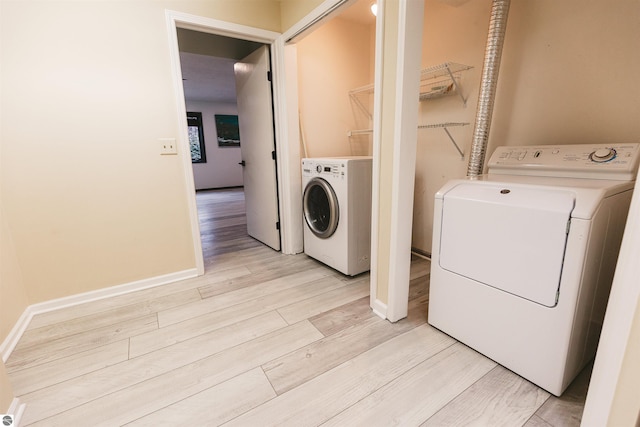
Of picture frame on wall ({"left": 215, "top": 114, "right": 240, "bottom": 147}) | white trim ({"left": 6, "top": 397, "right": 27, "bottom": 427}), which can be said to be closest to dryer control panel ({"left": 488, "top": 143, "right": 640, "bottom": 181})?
white trim ({"left": 6, "top": 397, "right": 27, "bottom": 427})

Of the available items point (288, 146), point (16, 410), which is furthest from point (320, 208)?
point (16, 410)

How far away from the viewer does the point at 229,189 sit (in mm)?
7316

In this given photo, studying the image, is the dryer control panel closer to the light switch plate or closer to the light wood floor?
the light wood floor

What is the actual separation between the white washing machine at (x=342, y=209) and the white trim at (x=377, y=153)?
1.40 feet

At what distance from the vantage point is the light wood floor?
1057mm

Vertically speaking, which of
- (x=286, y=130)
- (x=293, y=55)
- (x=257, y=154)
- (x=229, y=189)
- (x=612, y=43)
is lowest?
(x=229, y=189)

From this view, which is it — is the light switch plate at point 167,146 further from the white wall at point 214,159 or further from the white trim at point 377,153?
the white wall at point 214,159

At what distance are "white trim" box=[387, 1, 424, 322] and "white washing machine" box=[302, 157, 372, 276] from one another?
0.56 meters

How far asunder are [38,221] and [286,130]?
1.78 metres

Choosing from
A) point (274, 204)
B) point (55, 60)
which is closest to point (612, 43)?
point (274, 204)

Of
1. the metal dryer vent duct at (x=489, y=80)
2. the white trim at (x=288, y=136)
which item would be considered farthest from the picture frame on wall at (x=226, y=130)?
the metal dryer vent duct at (x=489, y=80)

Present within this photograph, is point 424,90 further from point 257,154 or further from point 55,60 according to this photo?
point 55,60

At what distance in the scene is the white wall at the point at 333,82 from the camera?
256 cm

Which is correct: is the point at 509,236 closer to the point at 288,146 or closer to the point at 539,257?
the point at 539,257
